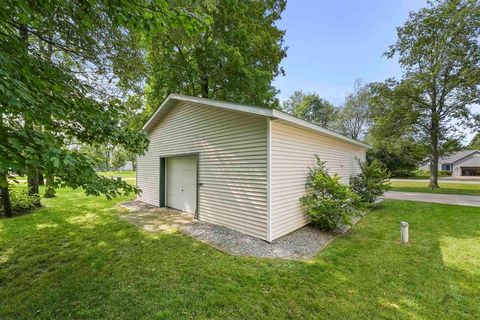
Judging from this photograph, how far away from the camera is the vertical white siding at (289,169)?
16.8 ft

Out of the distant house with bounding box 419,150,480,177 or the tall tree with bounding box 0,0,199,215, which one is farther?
the distant house with bounding box 419,150,480,177

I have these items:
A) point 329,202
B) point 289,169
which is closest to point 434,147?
point 329,202

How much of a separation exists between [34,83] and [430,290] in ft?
20.6

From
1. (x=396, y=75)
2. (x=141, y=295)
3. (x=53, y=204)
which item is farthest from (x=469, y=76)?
(x=53, y=204)

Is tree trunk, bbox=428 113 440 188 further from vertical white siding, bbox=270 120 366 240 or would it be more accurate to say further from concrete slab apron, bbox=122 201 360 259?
vertical white siding, bbox=270 120 366 240

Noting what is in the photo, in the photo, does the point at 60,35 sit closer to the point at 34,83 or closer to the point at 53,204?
the point at 34,83

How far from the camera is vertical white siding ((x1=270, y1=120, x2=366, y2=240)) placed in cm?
511

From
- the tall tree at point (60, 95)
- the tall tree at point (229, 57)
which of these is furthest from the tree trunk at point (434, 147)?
the tall tree at point (60, 95)

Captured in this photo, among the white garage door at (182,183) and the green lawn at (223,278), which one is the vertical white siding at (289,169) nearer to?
the green lawn at (223,278)

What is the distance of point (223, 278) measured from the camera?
3518mm

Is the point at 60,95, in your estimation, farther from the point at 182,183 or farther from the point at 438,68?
the point at 438,68

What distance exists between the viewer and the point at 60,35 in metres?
4.23

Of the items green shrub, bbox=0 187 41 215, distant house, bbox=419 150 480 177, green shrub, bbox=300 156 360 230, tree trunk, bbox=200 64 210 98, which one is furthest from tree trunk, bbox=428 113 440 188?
green shrub, bbox=0 187 41 215

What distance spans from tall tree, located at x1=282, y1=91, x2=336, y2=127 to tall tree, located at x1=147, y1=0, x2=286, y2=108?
2224 centimetres
